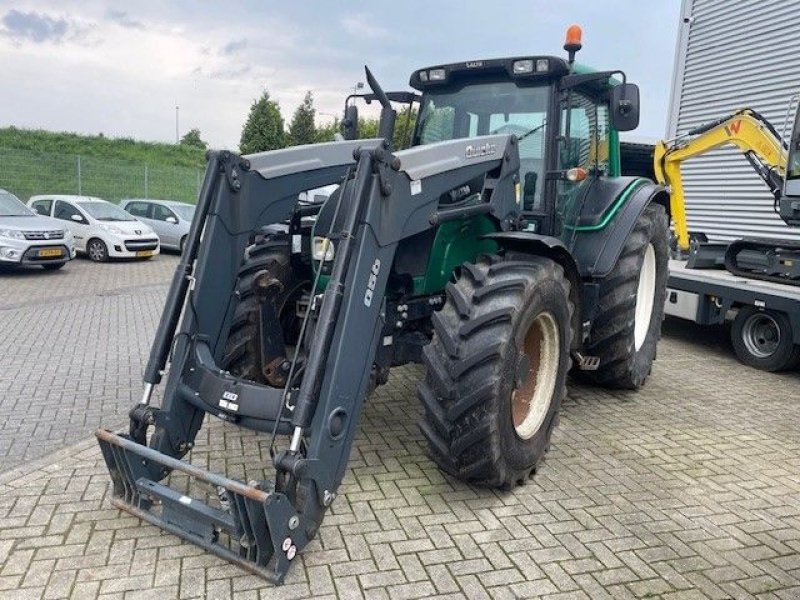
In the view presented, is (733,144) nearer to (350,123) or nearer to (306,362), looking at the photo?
(350,123)

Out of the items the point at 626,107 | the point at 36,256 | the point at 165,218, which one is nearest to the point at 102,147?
the point at 165,218

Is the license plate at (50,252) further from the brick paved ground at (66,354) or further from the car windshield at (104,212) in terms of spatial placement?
→ the car windshield at (104,212)

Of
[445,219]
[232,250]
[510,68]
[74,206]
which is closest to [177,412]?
[232,250]

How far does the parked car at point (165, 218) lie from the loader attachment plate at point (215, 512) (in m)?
14.2

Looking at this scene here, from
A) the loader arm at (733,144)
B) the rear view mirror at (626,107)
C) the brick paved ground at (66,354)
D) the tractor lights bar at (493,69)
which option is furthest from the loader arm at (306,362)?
the loader arm at (733,144)

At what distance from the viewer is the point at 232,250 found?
12.7 feet

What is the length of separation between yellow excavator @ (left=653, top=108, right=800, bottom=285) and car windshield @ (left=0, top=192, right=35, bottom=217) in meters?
12.1

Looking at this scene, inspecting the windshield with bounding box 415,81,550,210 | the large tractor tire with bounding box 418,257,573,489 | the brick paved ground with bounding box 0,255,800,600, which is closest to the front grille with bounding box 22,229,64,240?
the brick paved ground with bounding box 0,255,800,600

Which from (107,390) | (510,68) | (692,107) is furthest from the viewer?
(692,107)

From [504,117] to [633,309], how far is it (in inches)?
74.6

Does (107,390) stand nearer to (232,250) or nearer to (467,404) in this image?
(232,250)

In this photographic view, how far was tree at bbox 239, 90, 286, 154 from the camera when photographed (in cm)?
3231

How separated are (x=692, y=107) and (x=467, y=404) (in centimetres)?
1143

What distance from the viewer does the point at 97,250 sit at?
14.7 metres
